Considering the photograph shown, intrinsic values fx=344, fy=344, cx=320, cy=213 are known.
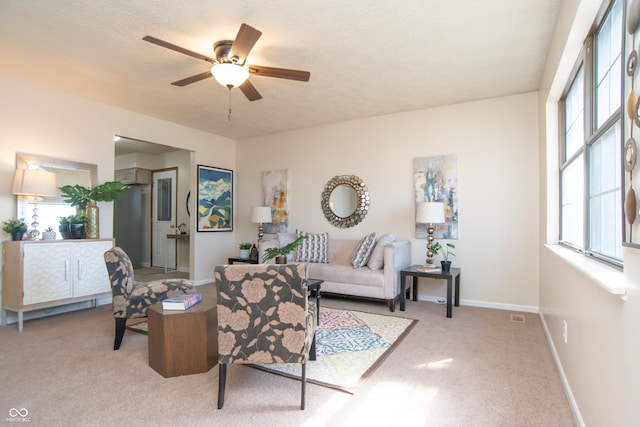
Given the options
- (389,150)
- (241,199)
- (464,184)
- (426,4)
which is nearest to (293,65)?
(426,4)

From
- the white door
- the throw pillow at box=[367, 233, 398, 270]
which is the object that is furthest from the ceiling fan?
the white door

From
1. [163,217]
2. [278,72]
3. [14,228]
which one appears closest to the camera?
[278,72]

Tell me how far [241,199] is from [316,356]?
13.6 feet

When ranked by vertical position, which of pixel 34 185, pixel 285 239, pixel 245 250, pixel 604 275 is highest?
pixel 34 185

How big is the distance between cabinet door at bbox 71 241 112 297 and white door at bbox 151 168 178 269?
328cm

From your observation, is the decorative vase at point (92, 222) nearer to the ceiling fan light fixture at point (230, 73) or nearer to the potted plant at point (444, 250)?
the ceiling fan light fixture at point (230, 73)

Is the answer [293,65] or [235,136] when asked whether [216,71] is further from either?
[235,136]

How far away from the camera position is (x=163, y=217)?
752 cm

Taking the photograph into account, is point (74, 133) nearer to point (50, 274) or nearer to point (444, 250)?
point (50, 274)

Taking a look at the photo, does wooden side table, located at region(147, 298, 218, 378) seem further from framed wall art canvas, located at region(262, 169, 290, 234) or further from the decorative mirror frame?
framed wall art canvas, located at region(262, 169, 290, 234)

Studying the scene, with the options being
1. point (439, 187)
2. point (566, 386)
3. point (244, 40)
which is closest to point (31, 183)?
Result: point (244, 40)

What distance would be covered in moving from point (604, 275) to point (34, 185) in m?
4.72

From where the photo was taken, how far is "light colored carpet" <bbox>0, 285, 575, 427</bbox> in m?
1.91

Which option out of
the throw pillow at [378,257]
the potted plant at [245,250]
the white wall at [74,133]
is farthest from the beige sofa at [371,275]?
the white wall at [74,133]
